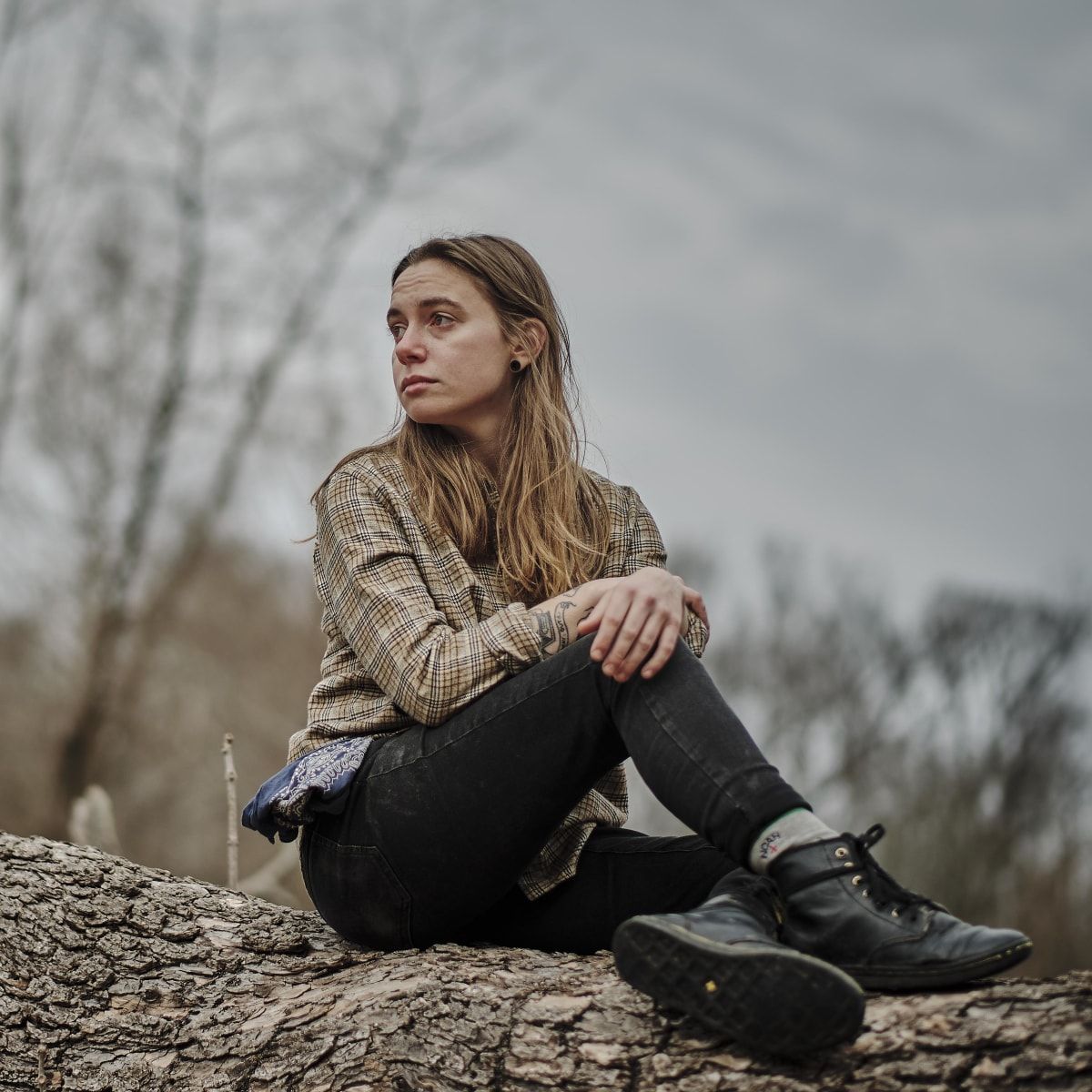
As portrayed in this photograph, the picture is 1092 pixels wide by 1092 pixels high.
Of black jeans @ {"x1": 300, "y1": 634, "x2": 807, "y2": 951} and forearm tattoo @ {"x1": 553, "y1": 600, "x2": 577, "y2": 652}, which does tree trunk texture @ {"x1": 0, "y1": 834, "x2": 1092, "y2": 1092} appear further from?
forearm tattoo @ {"x1": 553, "y1": 600, "x2": 577, "y2": 652}

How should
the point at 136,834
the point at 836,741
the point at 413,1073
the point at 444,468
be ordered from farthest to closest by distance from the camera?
the point at 836,741 → the point at 136,834 → the point at 444,468 → the point at 413,1073

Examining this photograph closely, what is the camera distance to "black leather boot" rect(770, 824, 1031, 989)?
6.50 ft

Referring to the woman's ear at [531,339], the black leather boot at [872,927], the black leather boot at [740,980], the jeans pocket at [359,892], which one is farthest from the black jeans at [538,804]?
the woman's ear at [531,339]

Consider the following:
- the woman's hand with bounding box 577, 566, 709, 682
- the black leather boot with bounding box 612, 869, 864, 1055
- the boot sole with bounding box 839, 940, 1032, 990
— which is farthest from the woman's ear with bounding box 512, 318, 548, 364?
the boot sole with bounding box 839, 940, 1032, 990

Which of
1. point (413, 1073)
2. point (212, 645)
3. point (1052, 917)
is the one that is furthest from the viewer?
point (1052, 917)

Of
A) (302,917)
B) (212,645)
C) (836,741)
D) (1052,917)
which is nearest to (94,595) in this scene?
(212,645)

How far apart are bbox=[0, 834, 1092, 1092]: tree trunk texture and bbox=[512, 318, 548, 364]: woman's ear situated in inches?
57.1

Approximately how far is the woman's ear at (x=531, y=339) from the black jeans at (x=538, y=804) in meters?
1.00

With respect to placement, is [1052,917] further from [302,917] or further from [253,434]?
[302,917]

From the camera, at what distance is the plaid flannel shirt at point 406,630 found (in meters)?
2.39

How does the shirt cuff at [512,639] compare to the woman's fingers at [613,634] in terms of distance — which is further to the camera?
the shirt cuff at [512,639]

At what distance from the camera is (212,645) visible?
518 inches

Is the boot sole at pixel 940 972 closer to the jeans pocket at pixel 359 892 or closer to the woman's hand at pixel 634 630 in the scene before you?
the woman's hand at pixel 634 630

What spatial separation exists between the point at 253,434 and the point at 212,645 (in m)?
2.38
